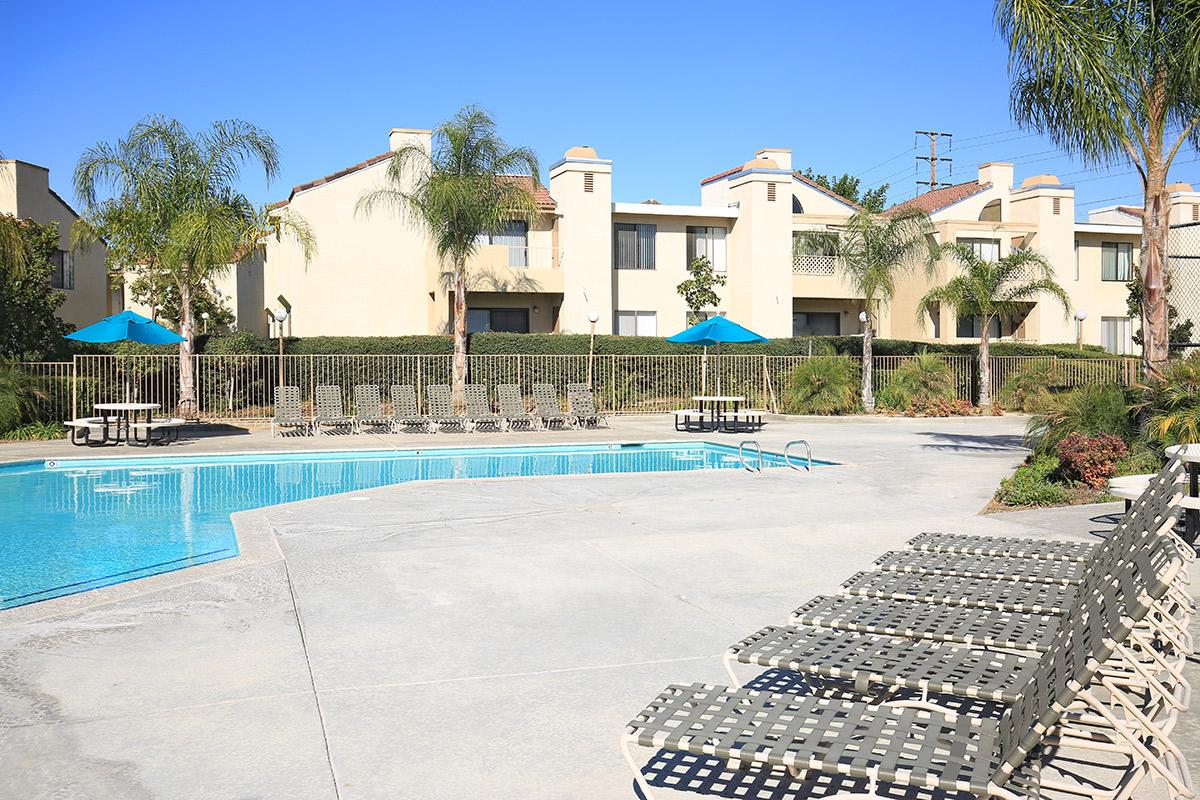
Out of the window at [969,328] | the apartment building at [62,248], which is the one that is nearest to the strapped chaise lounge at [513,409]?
the apartment building at [62,248]

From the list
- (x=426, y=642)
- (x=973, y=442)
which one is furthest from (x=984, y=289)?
(x=426, y=642)

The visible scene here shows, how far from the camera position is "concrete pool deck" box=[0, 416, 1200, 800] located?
429 cm

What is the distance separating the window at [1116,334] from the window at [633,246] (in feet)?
64.0

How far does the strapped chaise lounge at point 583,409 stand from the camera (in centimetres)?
2533

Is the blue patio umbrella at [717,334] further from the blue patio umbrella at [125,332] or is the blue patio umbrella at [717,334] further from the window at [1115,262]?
the window at [1115,262]

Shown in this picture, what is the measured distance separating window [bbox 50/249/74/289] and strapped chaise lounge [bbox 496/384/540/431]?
51.9 ft

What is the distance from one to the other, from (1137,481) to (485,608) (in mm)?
5596

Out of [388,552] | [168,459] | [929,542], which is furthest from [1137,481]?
[168,459]

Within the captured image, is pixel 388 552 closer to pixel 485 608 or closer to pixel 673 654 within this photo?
pixel 485 608

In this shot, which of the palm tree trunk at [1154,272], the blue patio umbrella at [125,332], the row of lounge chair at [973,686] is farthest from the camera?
the blue patio umbrella at [125,332]

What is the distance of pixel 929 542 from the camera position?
6.56 m

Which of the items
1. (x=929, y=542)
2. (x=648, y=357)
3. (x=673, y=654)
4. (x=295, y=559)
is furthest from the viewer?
(x=648, y=357)

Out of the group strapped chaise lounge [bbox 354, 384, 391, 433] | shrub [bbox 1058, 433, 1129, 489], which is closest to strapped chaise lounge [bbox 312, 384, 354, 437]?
strapped chaise lounge [bbox 354, 384, 391, 433]

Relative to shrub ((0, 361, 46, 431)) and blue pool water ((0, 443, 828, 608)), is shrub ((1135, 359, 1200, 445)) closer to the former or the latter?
blue pool water ((0, 443, 828, 608))
